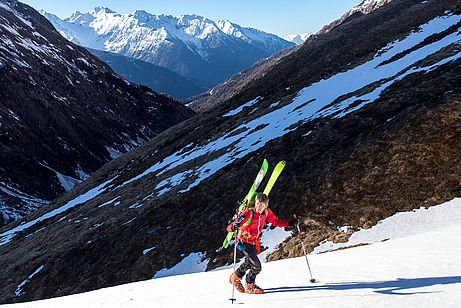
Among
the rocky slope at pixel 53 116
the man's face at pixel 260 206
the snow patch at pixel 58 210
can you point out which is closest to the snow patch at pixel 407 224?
the man's face at pixel 260 206

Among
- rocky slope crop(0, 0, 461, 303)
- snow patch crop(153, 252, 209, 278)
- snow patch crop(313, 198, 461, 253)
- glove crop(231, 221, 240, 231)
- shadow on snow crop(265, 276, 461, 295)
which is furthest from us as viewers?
snow patch crop(153, 252, 209, 278)

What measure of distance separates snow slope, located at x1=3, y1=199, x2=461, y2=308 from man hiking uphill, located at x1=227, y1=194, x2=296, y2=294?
0.36 metres

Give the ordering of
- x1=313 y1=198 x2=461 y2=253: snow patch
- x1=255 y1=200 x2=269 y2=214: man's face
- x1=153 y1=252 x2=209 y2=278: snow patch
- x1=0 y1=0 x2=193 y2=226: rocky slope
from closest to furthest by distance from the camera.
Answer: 1. x1=255 y1=200 x2=269 y2=214: man's face
2. x1=313 y1=198 x2=461 y2=253: snow patch
3. x1=153 y1=252 x2=209 y2=278: snow patch
4. x1=0 y1=0 x2=193 y2=226: rocky slope

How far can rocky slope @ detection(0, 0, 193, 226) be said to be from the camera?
316ft

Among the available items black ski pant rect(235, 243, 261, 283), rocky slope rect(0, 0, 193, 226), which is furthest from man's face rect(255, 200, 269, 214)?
rocky slope rect(0, 0, 193, 226)

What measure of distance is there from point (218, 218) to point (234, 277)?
12537mm

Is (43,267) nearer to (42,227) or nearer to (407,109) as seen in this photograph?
(42,227)

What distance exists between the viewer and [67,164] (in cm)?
11344

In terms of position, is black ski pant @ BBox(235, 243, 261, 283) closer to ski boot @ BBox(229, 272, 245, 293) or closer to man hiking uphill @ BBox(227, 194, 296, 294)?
man hiking uphill @ BBox(227, 194, 296, 294)

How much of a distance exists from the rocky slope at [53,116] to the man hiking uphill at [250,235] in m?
76.7

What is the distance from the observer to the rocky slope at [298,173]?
17656 mm

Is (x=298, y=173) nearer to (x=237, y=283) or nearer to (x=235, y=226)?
(x=237, y=283)

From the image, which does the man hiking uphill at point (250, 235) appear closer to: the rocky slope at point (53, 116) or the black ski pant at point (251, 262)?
the black ski pant at point (251, 262)

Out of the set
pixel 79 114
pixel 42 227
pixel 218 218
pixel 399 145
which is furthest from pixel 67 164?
pixel 399 145
